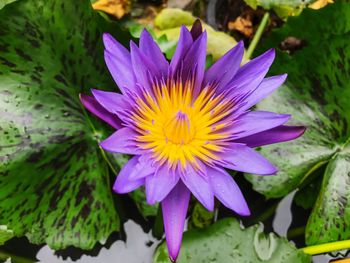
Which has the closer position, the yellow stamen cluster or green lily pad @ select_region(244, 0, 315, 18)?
the yellow stamen cluster

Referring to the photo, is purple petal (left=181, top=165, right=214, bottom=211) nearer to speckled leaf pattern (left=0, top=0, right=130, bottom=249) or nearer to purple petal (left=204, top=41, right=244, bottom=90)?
purple petal (left=204, top=41, right=244, bottom=90)

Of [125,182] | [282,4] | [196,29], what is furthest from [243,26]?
[125,182]

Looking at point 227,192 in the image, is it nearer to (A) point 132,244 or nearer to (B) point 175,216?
(B) point 175,216

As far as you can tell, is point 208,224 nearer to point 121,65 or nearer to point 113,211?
point 113,211

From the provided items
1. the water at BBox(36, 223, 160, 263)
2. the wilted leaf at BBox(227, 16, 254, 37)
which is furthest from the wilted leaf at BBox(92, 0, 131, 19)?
the water at BBox(36, 223, 160, 263)

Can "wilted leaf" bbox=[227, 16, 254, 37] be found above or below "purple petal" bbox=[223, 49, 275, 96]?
below

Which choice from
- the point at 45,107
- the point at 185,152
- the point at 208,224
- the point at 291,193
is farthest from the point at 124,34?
the point at 291,193

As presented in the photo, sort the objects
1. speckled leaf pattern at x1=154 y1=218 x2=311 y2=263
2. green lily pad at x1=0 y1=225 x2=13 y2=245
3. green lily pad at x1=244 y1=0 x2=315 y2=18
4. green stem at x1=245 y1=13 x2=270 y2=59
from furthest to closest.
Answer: green stem at x1=245 y1=13 x2=270 y2=59 → green lily pad at x1=244 y1=0 x2=315 y2=18 → speckled leaf pattern at x1=154 y1=218 x2=311 y2=263 → green lily pad at x1=0 y1=225 x2=13 y2=245

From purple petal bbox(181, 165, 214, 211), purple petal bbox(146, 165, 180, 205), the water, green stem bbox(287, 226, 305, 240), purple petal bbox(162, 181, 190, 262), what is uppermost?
purple petal bbox(146, 165, 180, 205)
